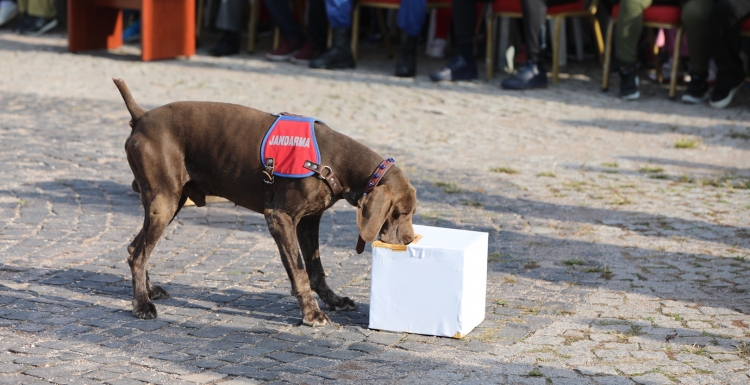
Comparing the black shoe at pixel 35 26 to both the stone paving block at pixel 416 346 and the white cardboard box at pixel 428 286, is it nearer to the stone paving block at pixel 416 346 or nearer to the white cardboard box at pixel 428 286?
the white cardboard box at pixel 428 286

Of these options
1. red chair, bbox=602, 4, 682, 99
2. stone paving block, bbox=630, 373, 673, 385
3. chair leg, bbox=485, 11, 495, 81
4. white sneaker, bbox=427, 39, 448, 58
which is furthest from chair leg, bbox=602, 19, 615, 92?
stone paving block, bbox=630, 373, 673, 385

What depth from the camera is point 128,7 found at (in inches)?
474

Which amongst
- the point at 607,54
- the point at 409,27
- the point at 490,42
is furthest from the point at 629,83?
the point at 409,27

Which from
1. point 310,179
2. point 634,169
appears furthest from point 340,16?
point 310,179

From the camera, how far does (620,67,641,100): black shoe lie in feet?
35.0

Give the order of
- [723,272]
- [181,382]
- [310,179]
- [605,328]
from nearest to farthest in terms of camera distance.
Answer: [181,382] → [310,179] → [605,328] → [723,272]

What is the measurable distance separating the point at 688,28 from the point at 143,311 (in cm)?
746

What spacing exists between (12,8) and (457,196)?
10259 millimetres

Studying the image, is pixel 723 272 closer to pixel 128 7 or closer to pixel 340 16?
pixel 340 16

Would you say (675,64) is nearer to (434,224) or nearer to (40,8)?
(434,224)

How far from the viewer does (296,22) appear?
1281 centimetres

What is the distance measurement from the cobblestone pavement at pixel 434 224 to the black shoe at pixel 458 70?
0.45 metres

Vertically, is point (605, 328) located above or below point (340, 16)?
below

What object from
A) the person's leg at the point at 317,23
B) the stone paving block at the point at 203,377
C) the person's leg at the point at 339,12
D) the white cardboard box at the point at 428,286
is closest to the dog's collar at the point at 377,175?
the white cardboard box at the point at 428,286
